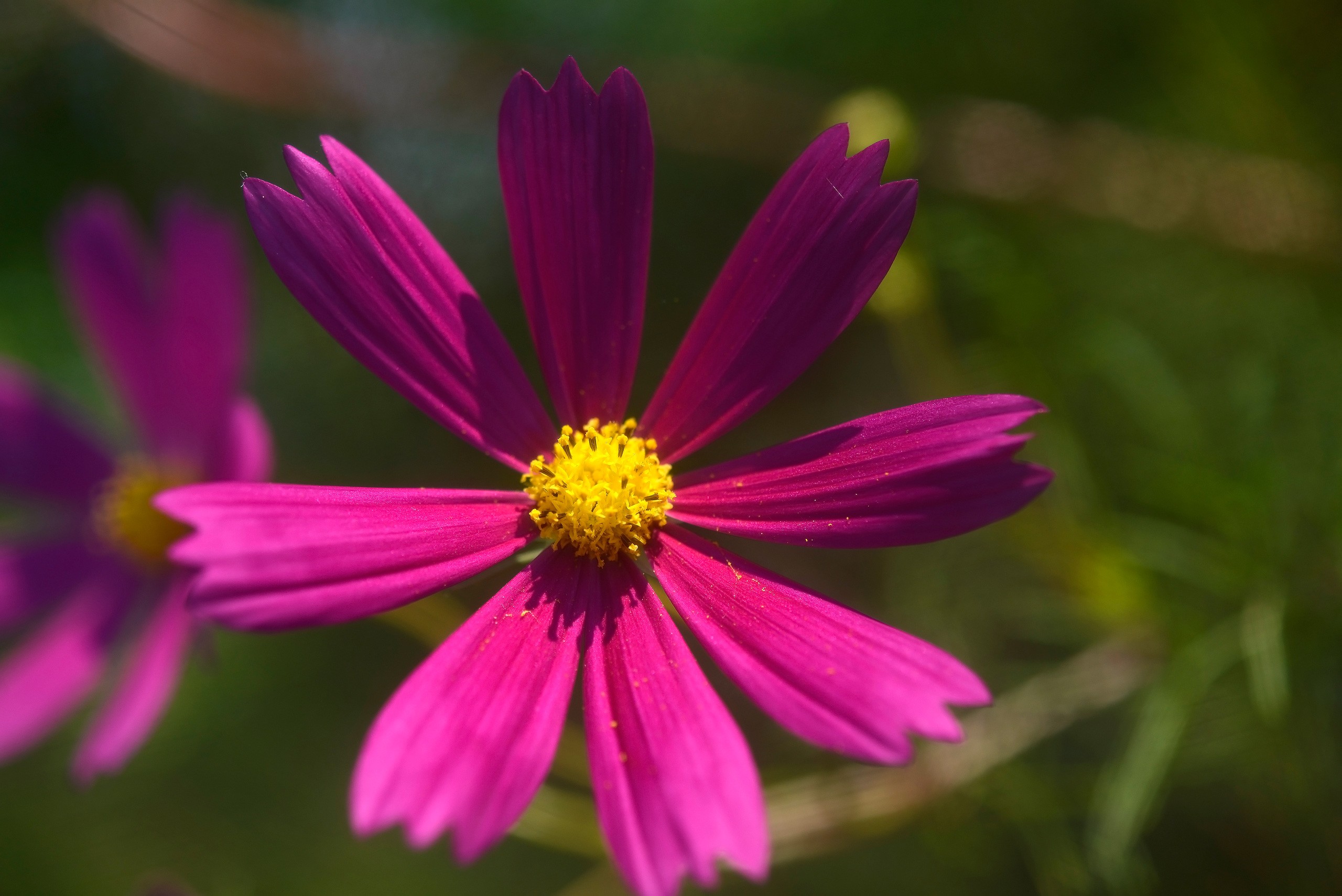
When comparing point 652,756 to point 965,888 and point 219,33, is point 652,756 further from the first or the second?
point 219,33

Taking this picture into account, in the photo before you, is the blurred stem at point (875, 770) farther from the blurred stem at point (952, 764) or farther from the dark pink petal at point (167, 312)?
the dark pink petal at point (167, 312)

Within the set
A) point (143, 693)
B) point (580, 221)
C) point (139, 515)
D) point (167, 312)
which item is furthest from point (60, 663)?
point (580, 221)

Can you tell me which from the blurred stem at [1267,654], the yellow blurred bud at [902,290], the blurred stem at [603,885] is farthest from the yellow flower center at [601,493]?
the blurred stem at [1267,654]

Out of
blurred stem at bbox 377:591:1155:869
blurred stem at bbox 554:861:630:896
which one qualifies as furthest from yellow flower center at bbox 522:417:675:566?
blurred stem at bbox 554:861:630:896

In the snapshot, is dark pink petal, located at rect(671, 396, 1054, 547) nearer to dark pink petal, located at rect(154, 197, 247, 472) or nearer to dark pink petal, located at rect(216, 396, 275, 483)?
dark pink petal, located at rect(216, 396, 275, 483)

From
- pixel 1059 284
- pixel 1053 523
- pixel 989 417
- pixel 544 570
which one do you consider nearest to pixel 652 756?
pixel 544 570

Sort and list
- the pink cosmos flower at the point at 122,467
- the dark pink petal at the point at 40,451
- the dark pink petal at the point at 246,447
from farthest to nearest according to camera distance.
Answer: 1. the dark pink petal at the point at 40,451
2. the pink cosmos flower at the point at 122,467
3. the dark pink petal at the point at 246,447
